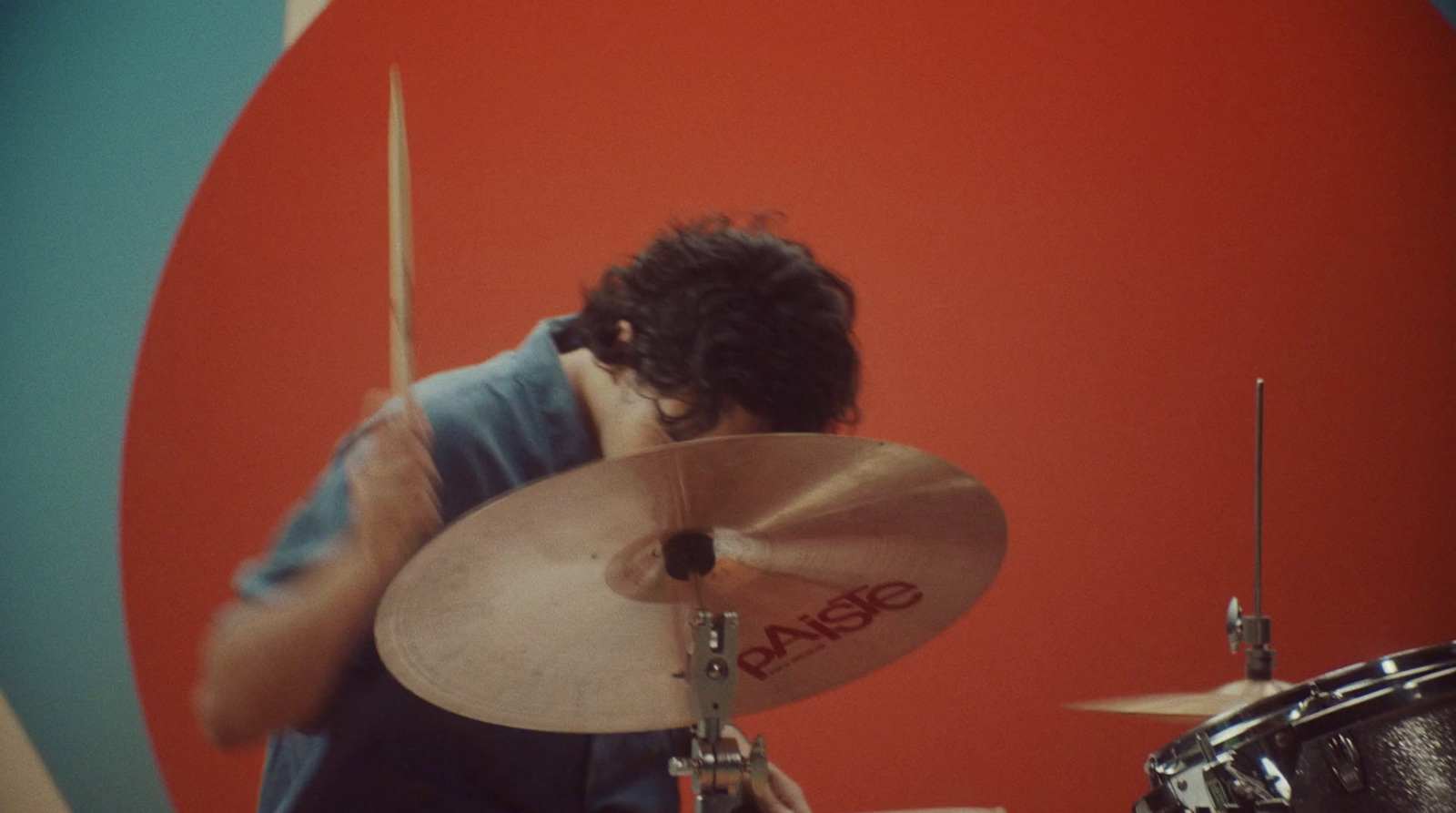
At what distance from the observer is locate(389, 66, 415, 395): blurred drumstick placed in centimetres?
77

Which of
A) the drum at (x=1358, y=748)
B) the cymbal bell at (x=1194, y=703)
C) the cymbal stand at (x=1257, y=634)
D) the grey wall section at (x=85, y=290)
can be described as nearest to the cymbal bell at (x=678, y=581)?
the drum at (x=1358, y=748)

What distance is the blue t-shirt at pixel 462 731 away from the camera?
3.26 feet

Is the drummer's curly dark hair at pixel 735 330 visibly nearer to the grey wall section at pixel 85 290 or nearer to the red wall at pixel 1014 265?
the red wall at pixel 1014 265

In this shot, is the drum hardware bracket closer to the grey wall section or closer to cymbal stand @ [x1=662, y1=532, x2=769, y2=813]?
cymbal stand @ [x1=662, y1=532, x2=769, y2=813]

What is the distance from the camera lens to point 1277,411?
6.62ft

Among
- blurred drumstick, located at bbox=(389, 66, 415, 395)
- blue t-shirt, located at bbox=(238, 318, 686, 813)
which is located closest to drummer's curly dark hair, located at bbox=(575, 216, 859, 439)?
blue t-shirt, located at bbox=(238, 318, 686, 813)

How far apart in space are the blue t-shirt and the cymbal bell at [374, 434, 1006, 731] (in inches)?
5.5

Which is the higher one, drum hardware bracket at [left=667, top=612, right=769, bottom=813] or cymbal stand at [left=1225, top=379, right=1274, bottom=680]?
drum hardware bracket at [left=667, top=612, right=769, bottom=813]

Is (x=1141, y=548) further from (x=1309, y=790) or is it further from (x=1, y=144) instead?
(x=1, y=144)

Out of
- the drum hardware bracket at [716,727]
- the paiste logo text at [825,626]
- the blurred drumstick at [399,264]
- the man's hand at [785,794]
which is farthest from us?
the man's hand at [785,794]

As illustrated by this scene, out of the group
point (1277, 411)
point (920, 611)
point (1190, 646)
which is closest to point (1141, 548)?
point (1190, 646)

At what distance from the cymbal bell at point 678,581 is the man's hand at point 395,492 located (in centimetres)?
3

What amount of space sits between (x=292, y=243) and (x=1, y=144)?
45cm

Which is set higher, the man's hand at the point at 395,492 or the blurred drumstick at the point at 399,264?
the blurred drumstick at the point at 399,264
